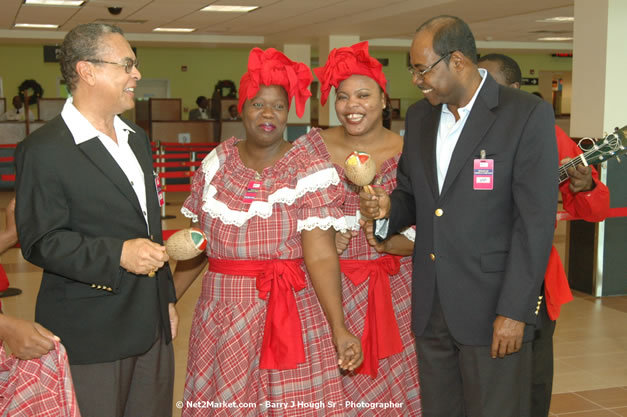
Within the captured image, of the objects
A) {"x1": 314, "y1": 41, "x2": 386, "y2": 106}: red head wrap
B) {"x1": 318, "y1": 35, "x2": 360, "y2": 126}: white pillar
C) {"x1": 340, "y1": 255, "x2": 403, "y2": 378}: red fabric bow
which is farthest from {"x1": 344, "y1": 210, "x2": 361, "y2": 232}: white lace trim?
{"x1": 318, "y1": 35, "x2": 360, "y2": 126}: white pillar

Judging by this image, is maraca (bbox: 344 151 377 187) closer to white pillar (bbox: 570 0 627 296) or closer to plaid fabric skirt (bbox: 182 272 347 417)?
plaid fabric skirt (bbox: 182 272 347 417)

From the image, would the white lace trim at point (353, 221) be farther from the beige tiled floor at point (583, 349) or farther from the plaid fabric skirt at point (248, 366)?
the beige tiled floor at point (583, 349)

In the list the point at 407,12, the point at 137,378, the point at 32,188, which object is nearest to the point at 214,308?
the point at 137,378

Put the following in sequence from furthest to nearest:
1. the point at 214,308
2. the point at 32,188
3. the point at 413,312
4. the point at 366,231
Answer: the point at 366,231 < the point at 214,308 < the point at 413,312 < the point at 32,188

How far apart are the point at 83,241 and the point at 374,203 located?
3.20ft

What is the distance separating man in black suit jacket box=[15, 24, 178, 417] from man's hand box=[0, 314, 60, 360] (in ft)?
0.38

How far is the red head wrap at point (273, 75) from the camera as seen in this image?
289 centimetres

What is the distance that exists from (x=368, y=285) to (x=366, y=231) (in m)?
0.27

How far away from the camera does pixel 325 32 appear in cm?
1543

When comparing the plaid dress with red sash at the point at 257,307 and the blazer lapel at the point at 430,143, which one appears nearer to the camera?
the blazer lapel at the point at 430,143

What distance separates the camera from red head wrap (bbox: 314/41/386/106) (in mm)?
3115

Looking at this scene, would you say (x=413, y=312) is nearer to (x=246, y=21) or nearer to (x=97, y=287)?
(x=97, y=287)

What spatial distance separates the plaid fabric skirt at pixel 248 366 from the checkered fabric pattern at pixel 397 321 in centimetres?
35

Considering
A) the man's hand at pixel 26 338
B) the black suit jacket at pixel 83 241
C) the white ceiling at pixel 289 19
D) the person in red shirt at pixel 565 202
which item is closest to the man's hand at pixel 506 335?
the person in red shirt at pixel 565 202
